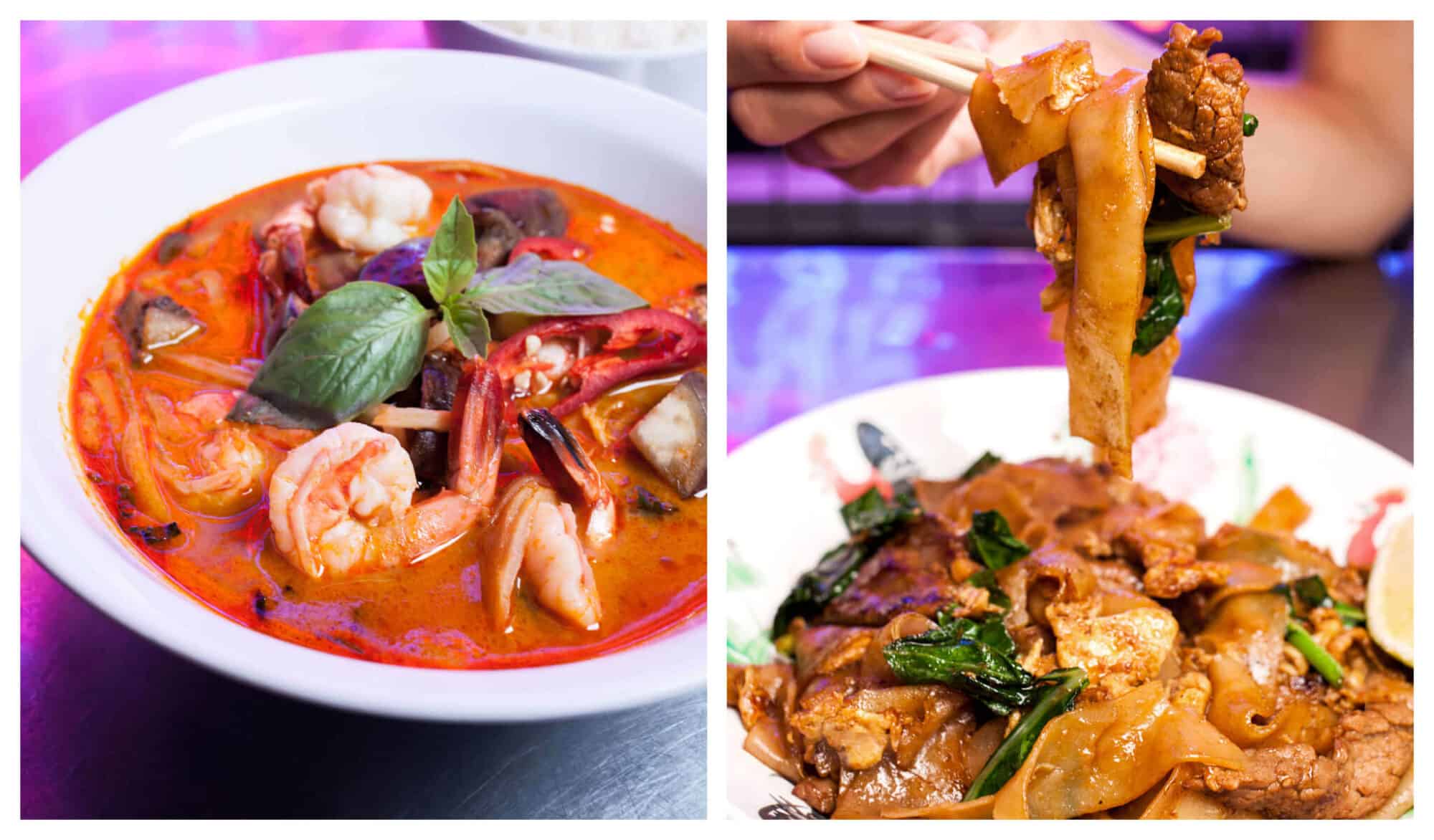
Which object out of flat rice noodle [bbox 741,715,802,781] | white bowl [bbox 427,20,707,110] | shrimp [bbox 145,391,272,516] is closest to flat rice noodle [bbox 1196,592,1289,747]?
flat rice noodle [bbox 741,715,802,781]

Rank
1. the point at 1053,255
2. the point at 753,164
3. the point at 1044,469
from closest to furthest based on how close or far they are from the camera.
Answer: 1. the point at 1053,255
2. the point at 1044,469
3. the point at 753,164

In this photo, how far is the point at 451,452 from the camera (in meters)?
1.41

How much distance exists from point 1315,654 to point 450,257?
1.45 meters

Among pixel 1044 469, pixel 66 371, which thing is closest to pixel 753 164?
pixel 1044 469

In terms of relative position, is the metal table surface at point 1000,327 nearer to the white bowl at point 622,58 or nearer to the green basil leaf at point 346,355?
the white bowl at point 622,58

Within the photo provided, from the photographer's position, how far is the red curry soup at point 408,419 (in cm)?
132

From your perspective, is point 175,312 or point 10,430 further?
point 175,312

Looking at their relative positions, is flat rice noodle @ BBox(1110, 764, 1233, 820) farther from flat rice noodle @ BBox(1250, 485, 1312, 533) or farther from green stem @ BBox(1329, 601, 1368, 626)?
flat rice noodle @ BBox(1250, 485, 1312, 533)

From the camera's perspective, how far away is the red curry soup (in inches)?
52.0

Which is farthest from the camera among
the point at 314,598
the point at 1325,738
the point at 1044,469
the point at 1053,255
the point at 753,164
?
the point at 753,164

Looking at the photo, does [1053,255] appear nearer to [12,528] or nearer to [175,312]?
[175,312]

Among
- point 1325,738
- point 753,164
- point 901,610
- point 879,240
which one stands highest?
point 753,164

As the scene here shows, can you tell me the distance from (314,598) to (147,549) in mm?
231

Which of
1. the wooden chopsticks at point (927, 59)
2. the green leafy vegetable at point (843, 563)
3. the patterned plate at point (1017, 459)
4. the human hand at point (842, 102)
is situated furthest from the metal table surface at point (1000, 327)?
the wooden chopsticks at point (927, 59)
